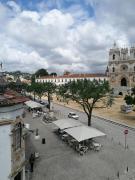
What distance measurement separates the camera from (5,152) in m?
10.4

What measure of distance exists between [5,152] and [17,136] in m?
1.27

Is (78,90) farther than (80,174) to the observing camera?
Yes

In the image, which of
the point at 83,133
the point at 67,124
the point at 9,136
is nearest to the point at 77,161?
the point at 83,133

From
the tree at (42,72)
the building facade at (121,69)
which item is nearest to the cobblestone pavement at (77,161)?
the building facade at (121,69)

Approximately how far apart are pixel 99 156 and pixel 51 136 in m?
7.38

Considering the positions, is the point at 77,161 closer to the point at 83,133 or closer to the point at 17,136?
the point at 83,133

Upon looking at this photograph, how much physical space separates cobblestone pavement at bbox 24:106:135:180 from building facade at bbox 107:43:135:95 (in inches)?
2680

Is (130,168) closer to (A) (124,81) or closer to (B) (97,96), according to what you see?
(B) (97,96)

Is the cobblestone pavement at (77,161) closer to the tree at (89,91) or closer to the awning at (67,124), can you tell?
the awning at (67,124)

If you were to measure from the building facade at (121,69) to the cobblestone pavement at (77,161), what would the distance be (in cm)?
6808

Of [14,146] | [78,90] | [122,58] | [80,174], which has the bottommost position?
[80,174]

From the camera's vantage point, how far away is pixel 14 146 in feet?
36.3

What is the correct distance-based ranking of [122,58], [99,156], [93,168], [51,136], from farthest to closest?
1. [122,58]
2. [51,136]
3. [99,156]
4. [93,168]

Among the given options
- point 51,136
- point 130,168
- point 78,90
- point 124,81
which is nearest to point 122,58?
point 124,81
